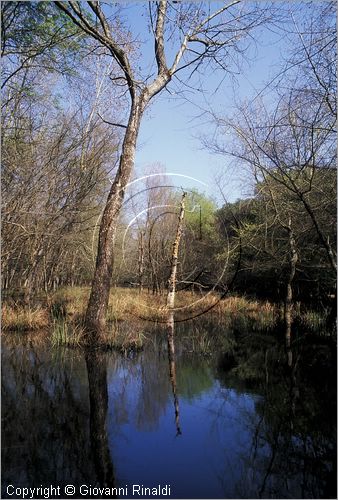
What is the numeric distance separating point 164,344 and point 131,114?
A: 15.3ft

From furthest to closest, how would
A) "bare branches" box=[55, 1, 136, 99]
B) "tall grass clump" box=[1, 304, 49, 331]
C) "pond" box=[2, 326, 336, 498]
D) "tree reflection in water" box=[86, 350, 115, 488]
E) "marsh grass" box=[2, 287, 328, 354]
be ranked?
"tall grass clump" box=[1, 304, 49, 331], "marsh grass" box=[2, 287, 328, 354], "bare branches" box=[55, 1, 136, 99], "tree reflection in water" box=[86, 350, 115, 488], "pond" box=[2, 326, 336, 498]

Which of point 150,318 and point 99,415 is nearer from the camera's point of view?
point 99,415

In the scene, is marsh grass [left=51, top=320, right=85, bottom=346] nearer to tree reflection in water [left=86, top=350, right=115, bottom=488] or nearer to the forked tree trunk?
the forked tree trunk

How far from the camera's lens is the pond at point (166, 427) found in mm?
3016

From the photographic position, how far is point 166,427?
405cm

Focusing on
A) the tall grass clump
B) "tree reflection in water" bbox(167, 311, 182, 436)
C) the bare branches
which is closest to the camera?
"tree reflection in water" bbox(167, 311, 182, 436)

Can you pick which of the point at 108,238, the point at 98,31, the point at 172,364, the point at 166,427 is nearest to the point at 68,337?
the point at 108,238

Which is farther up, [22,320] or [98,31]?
[98,31]

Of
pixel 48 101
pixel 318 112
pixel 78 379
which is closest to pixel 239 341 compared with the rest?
pixel 78 379

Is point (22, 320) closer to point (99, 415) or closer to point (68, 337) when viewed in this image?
point (68, 337)

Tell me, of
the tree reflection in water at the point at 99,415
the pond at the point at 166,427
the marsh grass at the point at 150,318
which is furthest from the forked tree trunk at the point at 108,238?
the pond at the point at 166,427

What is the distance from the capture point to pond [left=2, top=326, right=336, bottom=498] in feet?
9.89

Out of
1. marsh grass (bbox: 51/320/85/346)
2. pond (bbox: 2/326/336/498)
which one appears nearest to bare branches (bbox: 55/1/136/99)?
marsh grass (bbox: 51/320/85/346)

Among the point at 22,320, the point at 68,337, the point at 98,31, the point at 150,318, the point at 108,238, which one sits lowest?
the point at 150,318
